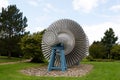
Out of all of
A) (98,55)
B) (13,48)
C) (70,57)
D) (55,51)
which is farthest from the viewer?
(98,55)

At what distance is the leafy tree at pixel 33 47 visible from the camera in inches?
1593

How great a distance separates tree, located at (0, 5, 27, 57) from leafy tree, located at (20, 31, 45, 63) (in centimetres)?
894

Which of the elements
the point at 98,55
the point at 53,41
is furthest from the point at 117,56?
the point at 53,41

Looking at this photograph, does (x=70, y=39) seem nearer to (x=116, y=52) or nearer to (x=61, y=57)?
(x=61, y=57)

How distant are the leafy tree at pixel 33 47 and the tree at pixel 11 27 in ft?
29.3

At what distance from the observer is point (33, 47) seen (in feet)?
133

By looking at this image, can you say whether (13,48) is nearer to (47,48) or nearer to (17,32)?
(17,32)

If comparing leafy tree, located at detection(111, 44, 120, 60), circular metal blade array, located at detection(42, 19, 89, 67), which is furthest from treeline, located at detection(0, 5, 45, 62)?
circular metal blade array, located at detection(42, 19, 89, 67)

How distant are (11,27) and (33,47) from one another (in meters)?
13.0

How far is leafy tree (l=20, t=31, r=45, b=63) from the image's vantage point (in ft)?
133

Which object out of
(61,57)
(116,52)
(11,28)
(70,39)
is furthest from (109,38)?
(61,57)

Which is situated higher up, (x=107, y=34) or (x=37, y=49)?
(x=107, y=34)

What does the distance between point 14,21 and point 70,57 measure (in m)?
27.3

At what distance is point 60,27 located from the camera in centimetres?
2686
